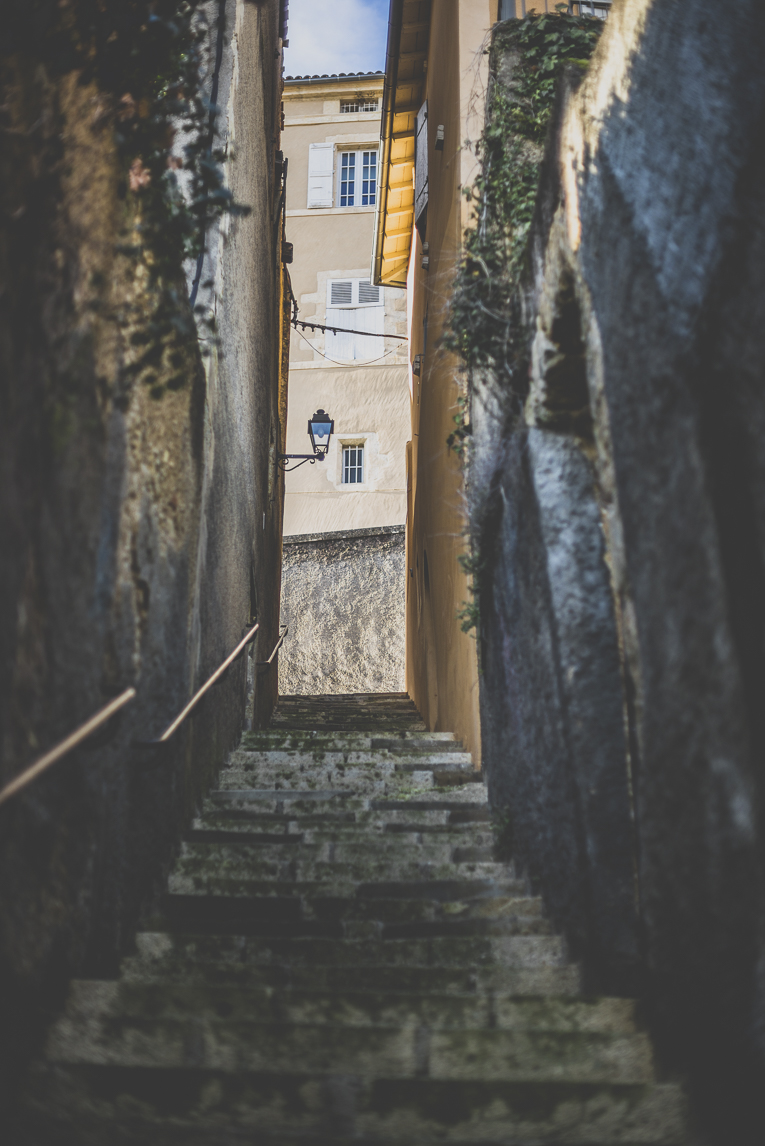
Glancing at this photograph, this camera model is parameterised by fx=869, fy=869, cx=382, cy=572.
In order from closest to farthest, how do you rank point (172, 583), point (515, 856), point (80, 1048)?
point (80, 1048) < point (172, 583) < point (515, 856)

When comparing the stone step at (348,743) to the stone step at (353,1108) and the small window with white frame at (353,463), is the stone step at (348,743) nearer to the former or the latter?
the stone step at (353,1108)

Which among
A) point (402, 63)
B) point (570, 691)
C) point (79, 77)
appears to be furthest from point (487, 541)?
point (402, 63)

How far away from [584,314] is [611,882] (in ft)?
6.57

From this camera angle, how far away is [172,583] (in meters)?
3.69

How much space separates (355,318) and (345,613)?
6.70 m

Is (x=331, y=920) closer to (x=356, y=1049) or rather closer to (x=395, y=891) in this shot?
(x=395, y=891)

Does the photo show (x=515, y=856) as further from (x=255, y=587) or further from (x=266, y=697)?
(x=266, y=697)

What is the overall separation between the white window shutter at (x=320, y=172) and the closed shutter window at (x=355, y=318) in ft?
6.58

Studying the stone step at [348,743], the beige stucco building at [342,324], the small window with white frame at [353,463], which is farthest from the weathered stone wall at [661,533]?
the small window with white frame at [353,463]

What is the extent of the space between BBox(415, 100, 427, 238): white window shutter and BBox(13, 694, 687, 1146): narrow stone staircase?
7.66m

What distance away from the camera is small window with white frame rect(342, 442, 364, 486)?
1661 centimetres

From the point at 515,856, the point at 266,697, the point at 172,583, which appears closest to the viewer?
the point at 172,583

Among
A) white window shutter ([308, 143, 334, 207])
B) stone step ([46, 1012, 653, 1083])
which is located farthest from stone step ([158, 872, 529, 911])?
white window shutter ([308, 143, 334, 207])

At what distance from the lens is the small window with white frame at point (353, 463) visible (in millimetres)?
16609
